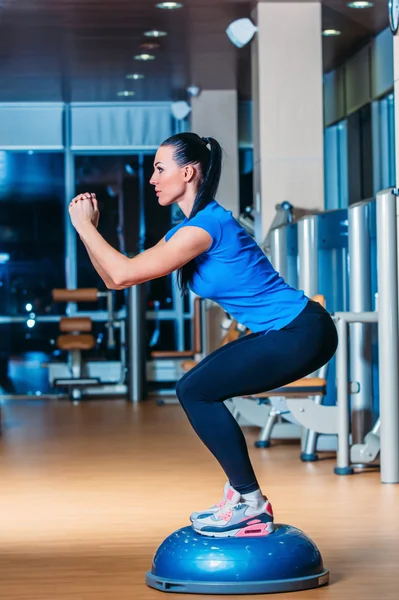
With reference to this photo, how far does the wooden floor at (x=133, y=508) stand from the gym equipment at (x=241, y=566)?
0.19 feet

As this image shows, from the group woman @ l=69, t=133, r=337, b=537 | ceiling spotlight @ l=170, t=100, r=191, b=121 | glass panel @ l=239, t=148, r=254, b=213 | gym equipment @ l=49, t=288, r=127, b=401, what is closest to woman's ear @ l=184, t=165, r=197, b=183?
woman @ l=69, t=133, r=337, b=537

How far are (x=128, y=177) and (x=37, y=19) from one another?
3.54 m

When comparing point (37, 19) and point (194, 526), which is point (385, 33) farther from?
point (194, 526)

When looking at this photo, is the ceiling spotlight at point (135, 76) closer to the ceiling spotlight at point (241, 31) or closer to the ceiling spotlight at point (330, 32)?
the ceiling spotlight at point (330, 32)

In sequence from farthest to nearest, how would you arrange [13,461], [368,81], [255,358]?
[368,81], [13,461], [255,358]

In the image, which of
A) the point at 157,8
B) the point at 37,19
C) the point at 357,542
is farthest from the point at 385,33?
the point at 357,542

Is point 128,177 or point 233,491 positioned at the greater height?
point 128,177

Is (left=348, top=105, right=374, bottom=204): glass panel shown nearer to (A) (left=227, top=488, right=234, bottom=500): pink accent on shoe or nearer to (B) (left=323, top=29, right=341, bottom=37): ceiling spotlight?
(B) (left=323, top=29, right=341, bottom=37): ceiling spotlight

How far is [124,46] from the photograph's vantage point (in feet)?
29.5

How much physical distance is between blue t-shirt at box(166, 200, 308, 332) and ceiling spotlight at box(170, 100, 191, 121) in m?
8.33

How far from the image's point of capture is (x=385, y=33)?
8.89 metres

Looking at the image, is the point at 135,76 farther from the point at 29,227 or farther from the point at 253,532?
the point at 253,532

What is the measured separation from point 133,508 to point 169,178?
1851 mm

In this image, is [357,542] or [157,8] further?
[157,8]
